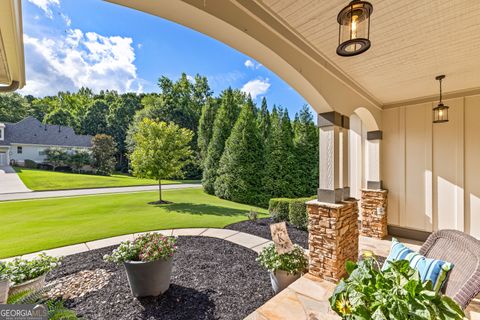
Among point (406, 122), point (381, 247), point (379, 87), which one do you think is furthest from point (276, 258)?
point (406, 122)

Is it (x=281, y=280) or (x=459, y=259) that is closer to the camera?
(x=459, y=259)

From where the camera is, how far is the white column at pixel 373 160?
5070mm

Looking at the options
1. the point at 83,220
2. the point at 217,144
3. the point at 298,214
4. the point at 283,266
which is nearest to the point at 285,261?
the point at 283,266

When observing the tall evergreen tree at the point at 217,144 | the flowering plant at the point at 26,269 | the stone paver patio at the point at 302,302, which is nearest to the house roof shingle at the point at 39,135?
the tall evergreen tree at the point at 217,144

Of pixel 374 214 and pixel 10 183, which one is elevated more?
pixel 374 214

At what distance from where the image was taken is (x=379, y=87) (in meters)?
3.96

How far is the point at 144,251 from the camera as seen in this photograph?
2795 millimetres

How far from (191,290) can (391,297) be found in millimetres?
2659

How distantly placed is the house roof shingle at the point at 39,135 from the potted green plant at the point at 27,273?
88.7 ft

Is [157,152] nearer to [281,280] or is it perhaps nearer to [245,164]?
[245,164]

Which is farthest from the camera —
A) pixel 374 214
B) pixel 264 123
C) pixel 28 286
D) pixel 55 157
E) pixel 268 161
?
pixel 55 157

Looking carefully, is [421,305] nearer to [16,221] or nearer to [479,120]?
[479,120]

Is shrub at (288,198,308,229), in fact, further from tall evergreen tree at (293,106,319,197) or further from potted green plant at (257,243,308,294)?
tall evergreen tree at (293,106,319,197)

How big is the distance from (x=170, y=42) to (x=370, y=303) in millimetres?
11522
